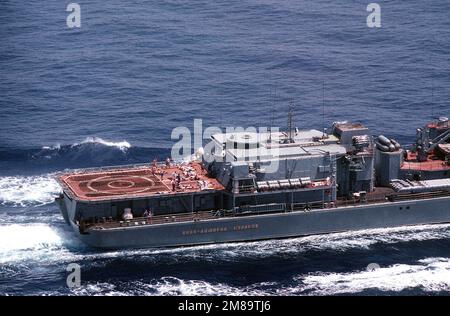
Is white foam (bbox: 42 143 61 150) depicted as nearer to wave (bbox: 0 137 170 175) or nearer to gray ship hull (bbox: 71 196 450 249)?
wave (bbox: 0 137 170 175)

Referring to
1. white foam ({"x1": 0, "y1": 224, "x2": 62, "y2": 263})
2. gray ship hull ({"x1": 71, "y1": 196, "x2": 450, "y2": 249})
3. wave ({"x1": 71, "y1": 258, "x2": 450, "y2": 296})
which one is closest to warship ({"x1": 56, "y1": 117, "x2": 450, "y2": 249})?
gray ship hull ({"x1": 71, "y1": 196, "x2": 450, "y2": 249})

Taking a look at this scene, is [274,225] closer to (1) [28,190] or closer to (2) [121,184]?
(2) [121,184]

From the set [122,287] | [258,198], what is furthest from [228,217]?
[122,287]

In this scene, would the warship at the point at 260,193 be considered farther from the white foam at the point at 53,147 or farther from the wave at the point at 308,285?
the white foam at the point at 53,147

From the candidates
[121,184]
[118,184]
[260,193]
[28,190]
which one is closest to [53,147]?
[28,190]

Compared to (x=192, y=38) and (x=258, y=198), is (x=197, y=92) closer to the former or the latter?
(x=192, y=38)

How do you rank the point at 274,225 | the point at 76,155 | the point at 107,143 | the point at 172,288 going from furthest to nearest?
the point at 107,143, the point at 76,155, the point at 274,225, the point at 172,288
